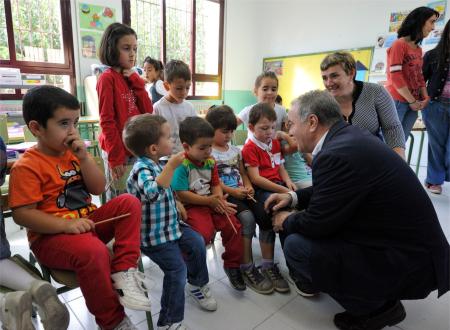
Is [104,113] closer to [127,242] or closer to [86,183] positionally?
[86,183]

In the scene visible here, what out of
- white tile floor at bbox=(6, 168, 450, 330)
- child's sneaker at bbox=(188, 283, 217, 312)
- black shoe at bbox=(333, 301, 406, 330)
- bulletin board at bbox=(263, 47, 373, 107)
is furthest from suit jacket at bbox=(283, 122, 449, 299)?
bulletin board at bbox=(263, 47, 373, 107)

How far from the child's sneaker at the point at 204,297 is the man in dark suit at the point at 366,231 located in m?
0.44

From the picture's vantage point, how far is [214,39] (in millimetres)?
6574

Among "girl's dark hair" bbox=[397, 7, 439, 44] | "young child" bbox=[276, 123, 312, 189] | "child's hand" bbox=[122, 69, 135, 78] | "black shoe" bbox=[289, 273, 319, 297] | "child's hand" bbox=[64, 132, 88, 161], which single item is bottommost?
"black shoe" bbox=[289, 273, 319, 297]

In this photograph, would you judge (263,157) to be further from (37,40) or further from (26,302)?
(37,40)

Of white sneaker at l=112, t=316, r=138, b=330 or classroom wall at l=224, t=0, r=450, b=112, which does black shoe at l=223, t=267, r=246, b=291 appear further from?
classroom wall at l=224, t=0, r=450, b=112

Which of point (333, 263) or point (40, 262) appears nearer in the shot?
point (40, 262)

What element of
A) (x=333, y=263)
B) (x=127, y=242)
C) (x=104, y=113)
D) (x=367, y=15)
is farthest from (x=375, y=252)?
(x=367, y=15)

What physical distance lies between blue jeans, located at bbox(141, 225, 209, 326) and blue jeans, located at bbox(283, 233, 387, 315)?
0.38 m

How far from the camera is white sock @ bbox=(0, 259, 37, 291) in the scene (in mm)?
902

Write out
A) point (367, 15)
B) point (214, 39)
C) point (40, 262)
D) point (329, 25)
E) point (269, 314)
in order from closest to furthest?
1. point (40, 262)
2. point (269, 314)
3. point (367, 15)
4. point (329, 25)
5. point (214, 39)

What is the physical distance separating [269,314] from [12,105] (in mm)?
4506

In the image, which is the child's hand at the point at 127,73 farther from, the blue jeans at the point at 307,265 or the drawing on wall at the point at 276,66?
the drawing on wall at the point at 276,66

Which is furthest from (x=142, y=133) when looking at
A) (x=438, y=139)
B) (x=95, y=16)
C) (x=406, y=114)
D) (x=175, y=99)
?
(x=95, y=16)
